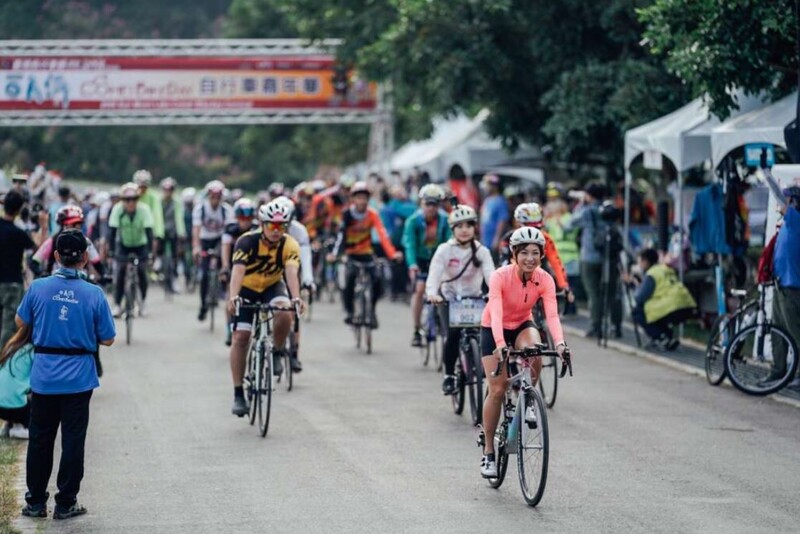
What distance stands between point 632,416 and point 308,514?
497 cm

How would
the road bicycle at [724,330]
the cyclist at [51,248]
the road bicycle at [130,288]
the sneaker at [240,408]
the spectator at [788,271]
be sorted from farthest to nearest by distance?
the road bicycle at [130,288] → the road bicycle at [724,330] → the spectator at [788,271] → the cyclist at [51,248] → the sneaker at [240,408]

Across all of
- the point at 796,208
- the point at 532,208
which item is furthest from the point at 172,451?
the point at 796,208

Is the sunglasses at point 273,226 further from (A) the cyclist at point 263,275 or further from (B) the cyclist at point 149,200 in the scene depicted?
(B) the cyclist at point 149,200

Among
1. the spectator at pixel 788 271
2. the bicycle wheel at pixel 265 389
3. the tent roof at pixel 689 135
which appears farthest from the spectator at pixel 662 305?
the bicycle wheel at pixel 265 389

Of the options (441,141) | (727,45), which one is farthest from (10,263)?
(441,141)

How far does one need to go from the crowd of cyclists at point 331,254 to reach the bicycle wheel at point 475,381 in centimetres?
36

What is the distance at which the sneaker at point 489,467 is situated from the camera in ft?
34.4

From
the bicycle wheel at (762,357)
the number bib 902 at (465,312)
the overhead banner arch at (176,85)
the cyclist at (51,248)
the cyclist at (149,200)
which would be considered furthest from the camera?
the overhead banner arch at (176,85)

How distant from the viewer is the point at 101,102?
122 feet

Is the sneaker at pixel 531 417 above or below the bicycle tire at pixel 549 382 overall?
above

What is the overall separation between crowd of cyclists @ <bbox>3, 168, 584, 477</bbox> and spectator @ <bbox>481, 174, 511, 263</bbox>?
0.17ft

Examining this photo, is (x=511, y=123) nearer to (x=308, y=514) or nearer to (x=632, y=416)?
(x=632, y=416)

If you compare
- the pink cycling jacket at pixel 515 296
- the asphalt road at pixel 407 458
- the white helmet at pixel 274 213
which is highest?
the white helmet at pixel 274 213

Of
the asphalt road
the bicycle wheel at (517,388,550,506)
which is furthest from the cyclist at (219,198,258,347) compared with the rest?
the bicycle wheel at (517,388,550,506)
